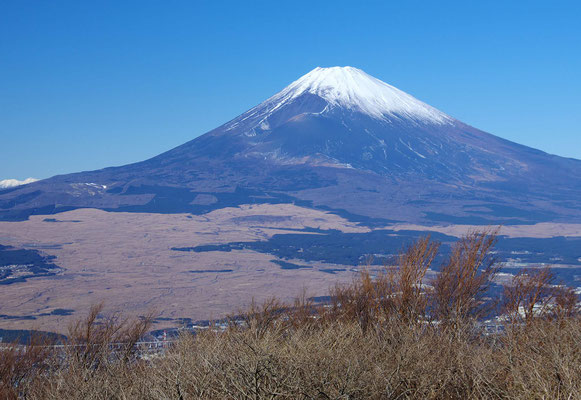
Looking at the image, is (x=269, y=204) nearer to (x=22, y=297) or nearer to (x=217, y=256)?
(x=217, y=256)

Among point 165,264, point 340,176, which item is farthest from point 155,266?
point 340,176

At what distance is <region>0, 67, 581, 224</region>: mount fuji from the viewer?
5423 inches

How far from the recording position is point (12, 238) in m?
110

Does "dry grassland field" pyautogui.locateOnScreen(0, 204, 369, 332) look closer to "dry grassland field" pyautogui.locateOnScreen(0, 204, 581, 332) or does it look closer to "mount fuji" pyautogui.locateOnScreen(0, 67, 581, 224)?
"dry grassland field" pyautogui.locateOnScreen(0, 204, 581, 332)

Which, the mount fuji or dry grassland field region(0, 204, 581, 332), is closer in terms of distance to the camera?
dry grassland field region(0, 204, 581, 332)

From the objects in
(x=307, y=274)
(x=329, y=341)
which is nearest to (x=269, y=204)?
(x=307, y=274)

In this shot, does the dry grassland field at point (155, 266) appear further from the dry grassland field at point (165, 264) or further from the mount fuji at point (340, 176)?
the mount fuji at point (340, 176)

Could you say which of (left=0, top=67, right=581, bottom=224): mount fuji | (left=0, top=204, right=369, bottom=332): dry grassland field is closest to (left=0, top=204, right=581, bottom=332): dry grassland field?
(left=0, top=204, right=369, bottom=332): dry grassland field

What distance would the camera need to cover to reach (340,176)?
6132 inches

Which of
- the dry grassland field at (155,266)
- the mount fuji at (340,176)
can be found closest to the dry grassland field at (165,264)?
the dry grassland field at (155,266)

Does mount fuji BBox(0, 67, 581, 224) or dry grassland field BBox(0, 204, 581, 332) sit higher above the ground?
mount fuji BBox(0, 67, 581, 224)

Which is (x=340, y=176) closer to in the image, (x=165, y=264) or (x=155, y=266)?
(x=165, y=264)

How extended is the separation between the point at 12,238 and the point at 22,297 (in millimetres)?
43017

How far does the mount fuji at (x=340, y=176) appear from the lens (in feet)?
452
